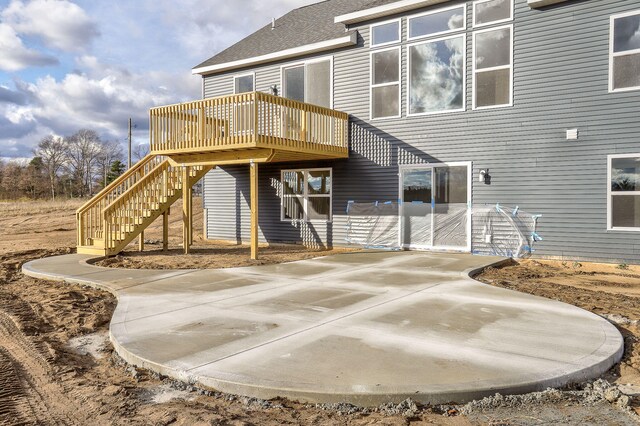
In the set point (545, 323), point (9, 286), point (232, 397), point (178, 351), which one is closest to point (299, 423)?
point (232, 397)

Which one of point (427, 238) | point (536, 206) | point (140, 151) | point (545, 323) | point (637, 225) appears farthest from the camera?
point (140, 151)

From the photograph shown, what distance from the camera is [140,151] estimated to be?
2362 inches

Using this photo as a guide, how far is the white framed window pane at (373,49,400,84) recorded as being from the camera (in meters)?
12.2

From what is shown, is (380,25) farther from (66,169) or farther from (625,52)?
(66,169)

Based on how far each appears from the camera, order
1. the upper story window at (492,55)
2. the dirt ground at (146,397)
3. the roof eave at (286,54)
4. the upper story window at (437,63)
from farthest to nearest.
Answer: the roof eave at (286,54)
the upper story window at (437,63)
the upper story window at (492,55)
the dirt ground at (146,397)

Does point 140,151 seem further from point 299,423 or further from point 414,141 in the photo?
point 299,423

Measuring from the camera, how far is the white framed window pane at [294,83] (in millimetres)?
14039

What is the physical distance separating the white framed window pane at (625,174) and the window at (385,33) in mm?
5972

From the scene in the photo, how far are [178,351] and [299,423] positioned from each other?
160cm

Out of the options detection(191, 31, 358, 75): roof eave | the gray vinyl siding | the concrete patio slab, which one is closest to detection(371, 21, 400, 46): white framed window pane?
the gray vinyl siding

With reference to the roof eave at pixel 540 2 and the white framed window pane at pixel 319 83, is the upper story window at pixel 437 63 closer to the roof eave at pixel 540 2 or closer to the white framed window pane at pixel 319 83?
the roof eave at pixel 540 2

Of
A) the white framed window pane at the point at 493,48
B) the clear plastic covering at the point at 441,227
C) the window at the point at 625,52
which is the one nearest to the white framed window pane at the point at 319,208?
the clear plastic covering at the point at 441,227

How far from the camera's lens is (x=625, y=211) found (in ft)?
30.7

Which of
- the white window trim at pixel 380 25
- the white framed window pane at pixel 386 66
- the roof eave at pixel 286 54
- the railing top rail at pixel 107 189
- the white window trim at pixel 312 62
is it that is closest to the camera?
the railing top rail at pixel 107 189
